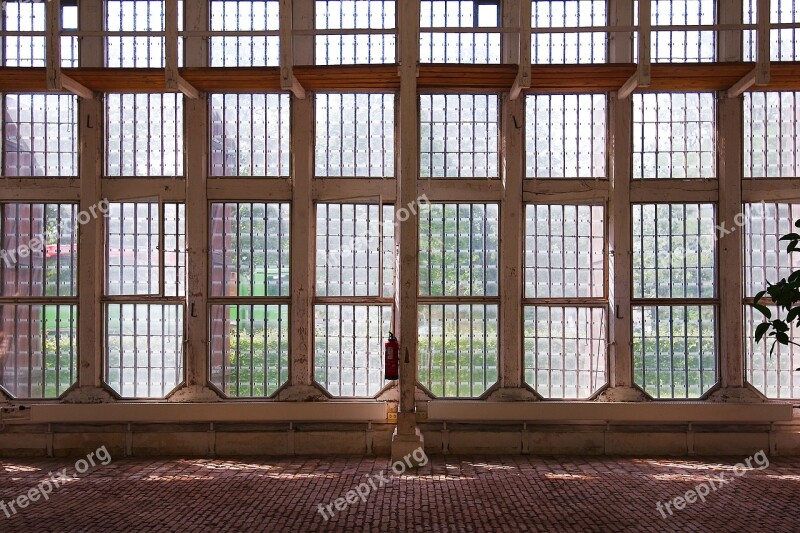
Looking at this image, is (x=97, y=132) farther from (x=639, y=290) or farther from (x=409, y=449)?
(x=639, y=290)

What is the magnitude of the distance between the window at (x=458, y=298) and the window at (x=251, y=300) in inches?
99.9

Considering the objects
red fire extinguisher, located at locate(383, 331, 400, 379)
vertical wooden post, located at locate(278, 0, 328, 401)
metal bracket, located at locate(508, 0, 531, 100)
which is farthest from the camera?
vertical wooden post, located at locate(278, 0, 328, 401)

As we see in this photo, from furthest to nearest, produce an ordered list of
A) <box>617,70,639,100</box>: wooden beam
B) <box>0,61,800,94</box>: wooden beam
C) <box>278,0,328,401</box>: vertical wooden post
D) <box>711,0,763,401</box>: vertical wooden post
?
<box>278,0,328,401</box>: vertical wooden post
<box>711,0,763,401</box>: vertical wooden post
<box>0,61,800,94</box>: wooden beam
<box>617,70,639,100</box>: wooden beam

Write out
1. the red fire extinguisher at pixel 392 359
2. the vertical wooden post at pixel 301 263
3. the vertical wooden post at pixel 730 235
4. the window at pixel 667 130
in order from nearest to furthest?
1. the red fire extinguisher at pixel 392 359
2. the vertical wooden post at pixel 730 235
3. the vertical wooden post at pixel 301 263
4. the window at pixel 667 130

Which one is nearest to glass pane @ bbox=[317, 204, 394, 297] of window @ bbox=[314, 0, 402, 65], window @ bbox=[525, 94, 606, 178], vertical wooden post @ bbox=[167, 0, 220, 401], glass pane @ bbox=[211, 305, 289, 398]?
glass pane @ bbox=[211, 305, 289, 398]

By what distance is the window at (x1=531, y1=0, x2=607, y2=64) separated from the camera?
476 inches

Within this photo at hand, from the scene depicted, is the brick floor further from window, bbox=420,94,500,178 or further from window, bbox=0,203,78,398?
window, bbox=420,94,500,178

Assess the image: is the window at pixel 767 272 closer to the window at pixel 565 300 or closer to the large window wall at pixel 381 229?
the large window wall at pixel 381 229

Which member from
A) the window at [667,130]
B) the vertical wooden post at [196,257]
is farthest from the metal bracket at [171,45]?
the window at [667,130]

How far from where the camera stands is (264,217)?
11891 millimetres

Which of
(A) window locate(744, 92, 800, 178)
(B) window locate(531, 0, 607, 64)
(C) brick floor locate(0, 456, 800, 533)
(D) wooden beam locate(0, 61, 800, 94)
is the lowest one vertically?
Answer: (C) brick floor locate(0, 456, 800, 533)

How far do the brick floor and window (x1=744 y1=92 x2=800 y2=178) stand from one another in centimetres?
508

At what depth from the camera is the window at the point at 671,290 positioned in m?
11.8

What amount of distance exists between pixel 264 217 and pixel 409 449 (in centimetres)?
482
